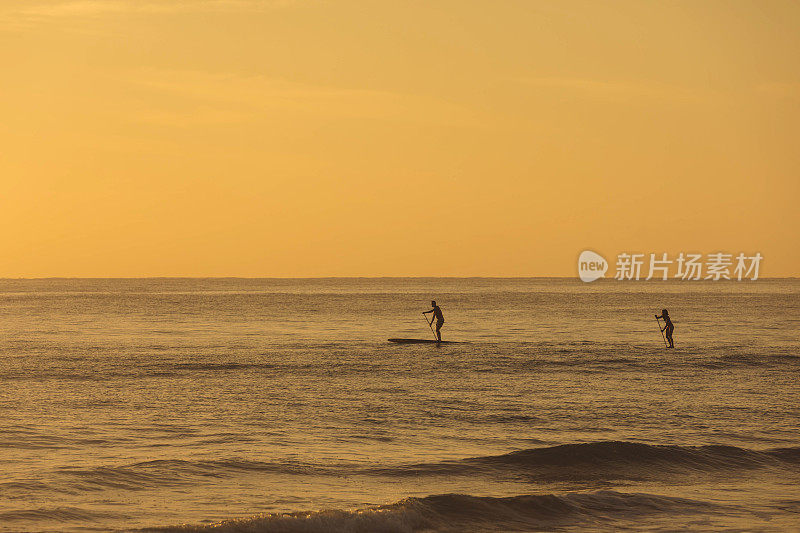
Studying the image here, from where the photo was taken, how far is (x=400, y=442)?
18969 millimetres

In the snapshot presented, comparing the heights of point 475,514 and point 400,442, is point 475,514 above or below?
below

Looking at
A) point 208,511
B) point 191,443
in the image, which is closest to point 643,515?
point 208,511

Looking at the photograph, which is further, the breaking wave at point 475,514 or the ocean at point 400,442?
the ocean at point 400,442

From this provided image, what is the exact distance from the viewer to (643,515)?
14.0 m

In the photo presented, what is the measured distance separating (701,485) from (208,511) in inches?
347

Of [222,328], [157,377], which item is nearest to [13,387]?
[157,377]

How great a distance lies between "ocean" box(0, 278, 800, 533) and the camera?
545 inches

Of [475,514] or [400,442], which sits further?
[400,442]

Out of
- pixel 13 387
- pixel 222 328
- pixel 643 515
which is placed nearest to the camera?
pixel 643 515

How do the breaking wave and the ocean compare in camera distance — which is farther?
the ocean

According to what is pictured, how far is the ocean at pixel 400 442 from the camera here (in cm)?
1384

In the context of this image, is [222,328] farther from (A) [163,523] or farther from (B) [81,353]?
(A) [163,523]

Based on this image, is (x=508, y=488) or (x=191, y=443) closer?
(x=508, y=488)

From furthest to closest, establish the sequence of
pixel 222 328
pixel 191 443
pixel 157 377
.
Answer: pixel 222 328 < pixel 157 377 < pixel 191 443
